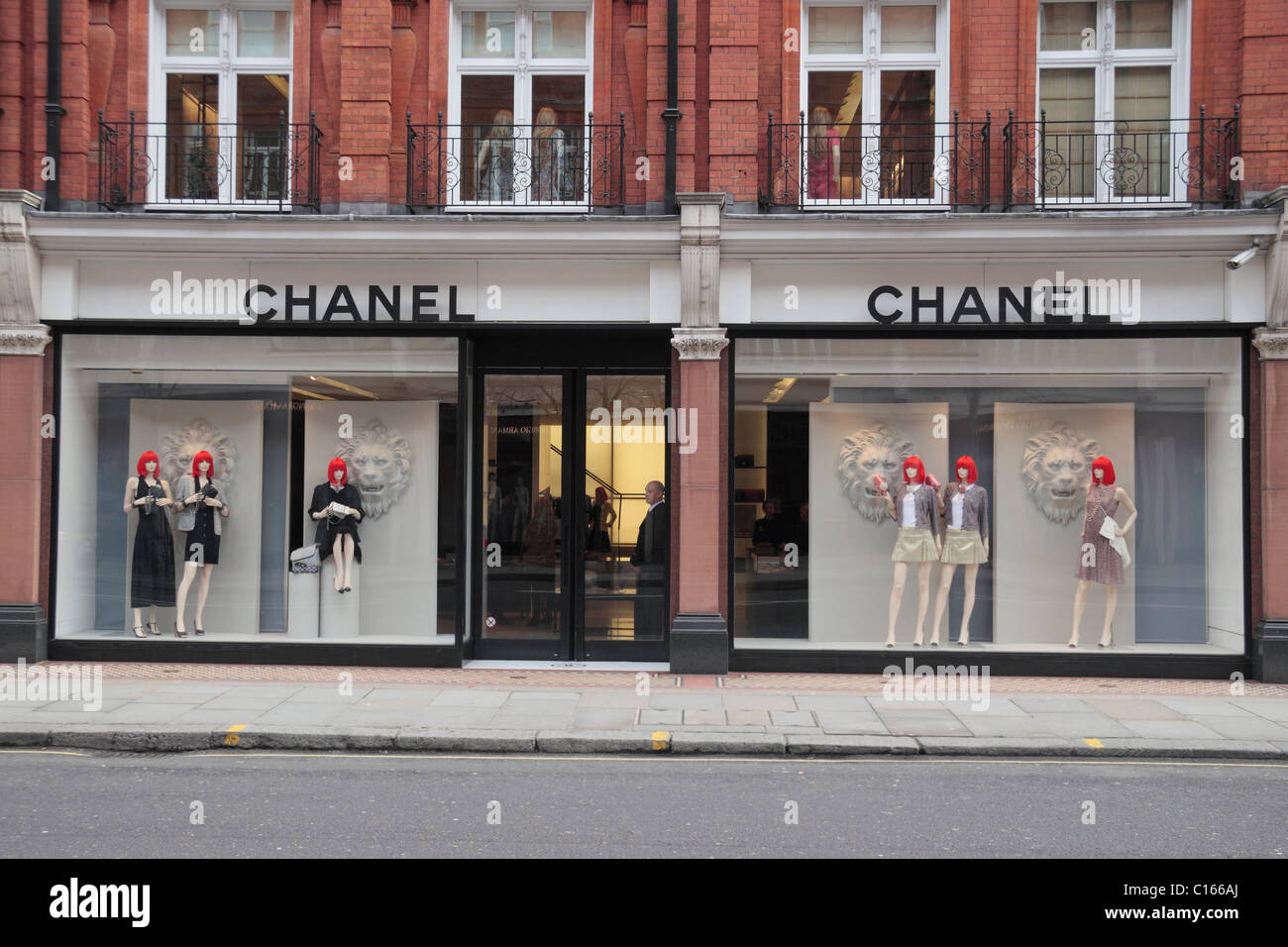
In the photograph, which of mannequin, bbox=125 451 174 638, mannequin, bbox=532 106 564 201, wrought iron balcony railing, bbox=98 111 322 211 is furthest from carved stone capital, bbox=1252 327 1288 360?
mannequin, bbox=125 451 174 638

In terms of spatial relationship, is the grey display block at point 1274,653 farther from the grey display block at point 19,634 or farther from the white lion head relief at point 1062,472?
the grey display block at point 19,634

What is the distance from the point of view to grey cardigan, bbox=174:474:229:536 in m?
11.6

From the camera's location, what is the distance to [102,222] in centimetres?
1084

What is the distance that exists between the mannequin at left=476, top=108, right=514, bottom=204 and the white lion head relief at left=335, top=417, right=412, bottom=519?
305 centimetres

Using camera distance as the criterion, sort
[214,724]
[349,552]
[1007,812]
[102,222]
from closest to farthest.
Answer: [1007,812], [214,724], [102,222], [349,552]

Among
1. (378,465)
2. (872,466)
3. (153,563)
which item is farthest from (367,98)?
(872,466)

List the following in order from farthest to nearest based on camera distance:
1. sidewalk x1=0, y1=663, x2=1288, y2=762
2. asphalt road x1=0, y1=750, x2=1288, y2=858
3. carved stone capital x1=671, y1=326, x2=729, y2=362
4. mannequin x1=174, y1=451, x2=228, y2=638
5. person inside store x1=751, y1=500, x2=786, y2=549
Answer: mannequin x1=174, y1=451, x2=228, y2=638, person inside store x1=751, y1=500, x2=786, y2=549, carved stone capital x1=671, y1=326, x2=729, y2=362, sidewalk x1=0, y1=663, x2=1288, y2=762, asphalt road x1=0, y1=750, x2=1288, y2=858

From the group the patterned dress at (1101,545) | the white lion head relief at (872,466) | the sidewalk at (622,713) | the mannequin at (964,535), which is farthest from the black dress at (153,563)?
the patterned dress at (1101,545)

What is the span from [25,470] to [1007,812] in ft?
35.6

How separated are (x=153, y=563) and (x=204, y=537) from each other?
27.0 inches

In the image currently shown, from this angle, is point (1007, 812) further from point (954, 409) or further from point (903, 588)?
point (954, 409)

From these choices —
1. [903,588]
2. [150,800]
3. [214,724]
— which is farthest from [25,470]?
[903,588]

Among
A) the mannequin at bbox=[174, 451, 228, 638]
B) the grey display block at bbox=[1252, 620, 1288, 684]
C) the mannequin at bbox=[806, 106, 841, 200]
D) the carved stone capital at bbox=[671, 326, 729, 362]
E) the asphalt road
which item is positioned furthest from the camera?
the mannequin at bbox=[174, 451, 228, 638]

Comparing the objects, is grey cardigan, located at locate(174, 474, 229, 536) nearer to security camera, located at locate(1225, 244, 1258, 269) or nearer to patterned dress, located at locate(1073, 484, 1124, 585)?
patterned dress, located at locate(1073, 484, 1124, 585)
